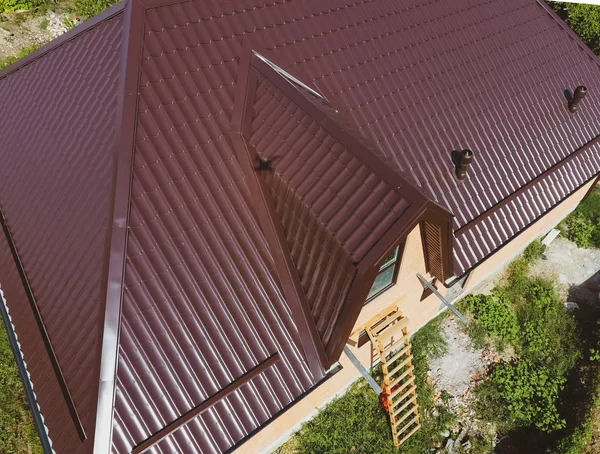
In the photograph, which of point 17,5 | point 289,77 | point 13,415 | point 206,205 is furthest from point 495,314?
point 17,5

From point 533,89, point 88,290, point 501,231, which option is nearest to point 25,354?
point 88,290

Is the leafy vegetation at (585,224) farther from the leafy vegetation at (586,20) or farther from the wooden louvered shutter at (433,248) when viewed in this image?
the wooden louvered shutter at (433,248)

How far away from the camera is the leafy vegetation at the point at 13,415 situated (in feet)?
32.3

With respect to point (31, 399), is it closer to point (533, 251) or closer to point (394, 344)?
point (394, 344)

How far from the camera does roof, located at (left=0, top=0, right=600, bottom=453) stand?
6.04 m

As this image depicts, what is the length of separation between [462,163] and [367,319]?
4023 mm

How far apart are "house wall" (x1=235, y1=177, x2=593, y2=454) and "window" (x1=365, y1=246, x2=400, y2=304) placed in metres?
0.11

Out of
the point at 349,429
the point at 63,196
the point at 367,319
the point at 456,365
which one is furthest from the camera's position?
the point at 456,365

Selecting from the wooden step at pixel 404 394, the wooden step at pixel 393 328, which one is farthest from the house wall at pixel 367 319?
the wooden step at pixel 404 394

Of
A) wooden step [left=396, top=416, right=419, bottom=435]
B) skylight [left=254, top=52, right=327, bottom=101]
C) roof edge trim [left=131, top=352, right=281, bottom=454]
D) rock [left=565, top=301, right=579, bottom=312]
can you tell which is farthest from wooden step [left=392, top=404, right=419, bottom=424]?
skylight [left=254, top=52, right=327, bottom=101]

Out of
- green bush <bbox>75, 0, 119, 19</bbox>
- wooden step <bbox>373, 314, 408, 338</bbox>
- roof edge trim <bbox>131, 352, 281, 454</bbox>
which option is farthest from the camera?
green bush <bbox>75, 0, 119, 19</bbox>

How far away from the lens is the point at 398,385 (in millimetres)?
11164

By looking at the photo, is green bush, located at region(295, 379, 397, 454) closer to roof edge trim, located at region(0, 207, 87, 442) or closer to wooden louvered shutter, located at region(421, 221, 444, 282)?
wooden louvered shutter, located at region(421, 221, 444, 282)

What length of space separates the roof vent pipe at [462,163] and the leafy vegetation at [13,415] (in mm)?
12034
